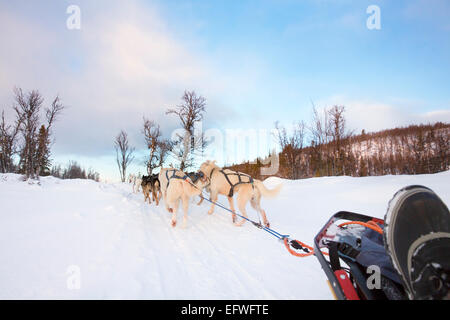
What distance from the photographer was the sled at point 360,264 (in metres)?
1.29

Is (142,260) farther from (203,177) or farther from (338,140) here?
(338,140)

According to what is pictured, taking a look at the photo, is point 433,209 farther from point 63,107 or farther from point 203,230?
point 63,107

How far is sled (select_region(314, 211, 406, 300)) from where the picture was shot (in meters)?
1.29

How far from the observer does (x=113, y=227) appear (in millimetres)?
4527

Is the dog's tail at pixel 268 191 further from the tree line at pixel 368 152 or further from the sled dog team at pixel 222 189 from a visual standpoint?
the tree line at pixel 368 152

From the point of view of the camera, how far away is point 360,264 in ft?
4.91

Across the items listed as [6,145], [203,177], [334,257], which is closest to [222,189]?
[203,177]

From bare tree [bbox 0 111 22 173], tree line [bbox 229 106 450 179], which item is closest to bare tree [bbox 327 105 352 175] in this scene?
tree line [bbox 229 106 450 179]

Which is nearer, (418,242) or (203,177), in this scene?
(418,242)

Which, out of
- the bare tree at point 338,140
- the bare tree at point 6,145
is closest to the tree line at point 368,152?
the bare tree at point 338,140

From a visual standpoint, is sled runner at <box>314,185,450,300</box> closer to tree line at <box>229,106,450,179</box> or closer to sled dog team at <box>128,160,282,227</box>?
sled dog team at <box>128,160,282,227</box>

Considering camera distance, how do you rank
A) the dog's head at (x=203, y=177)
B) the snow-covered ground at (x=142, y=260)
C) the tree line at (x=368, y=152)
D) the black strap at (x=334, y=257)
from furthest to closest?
the tree line at (x=368, y=152)
the dog's head at (x=203, y=177)
the snow-covered ground at (x=142, y=260)
the black strap at (x=334, y=257)

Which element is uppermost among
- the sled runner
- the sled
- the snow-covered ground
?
the sled runner

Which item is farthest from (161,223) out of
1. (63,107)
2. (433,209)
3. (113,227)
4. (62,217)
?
(63,107)
